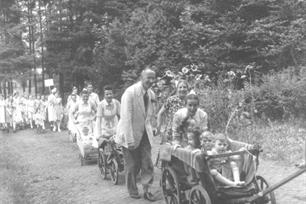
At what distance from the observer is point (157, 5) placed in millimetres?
20703

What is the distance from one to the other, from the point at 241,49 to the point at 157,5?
15.8ft

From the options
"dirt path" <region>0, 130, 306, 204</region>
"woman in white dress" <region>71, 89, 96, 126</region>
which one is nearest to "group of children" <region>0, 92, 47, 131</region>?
"dirt path" <region>0, 130, 306, 204</region>

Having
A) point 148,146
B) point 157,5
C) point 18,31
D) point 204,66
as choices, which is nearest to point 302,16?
point 204,66

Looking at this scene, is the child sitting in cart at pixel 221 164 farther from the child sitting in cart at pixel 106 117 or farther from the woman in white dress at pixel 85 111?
the woman in white dress at pixel 85 111

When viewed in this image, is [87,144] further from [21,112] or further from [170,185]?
[21,112]

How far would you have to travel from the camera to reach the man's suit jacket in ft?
27.2

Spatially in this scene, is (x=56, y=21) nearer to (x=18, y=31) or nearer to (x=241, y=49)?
(x=18, y=31)

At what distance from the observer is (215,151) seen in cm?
662

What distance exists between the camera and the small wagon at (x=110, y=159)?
32.7ft

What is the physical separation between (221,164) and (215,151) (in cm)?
28

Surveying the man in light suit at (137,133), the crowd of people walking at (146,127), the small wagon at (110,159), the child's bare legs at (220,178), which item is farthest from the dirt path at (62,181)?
the child's bare legs at (220,178)

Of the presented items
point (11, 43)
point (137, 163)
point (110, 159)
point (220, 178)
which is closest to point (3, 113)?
point (11, 43)

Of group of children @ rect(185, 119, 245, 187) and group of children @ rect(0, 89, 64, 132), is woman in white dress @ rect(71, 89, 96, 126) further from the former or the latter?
group of children @ rect(0, 89, 64, 132)

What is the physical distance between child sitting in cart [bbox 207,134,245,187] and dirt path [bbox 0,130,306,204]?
5.08 ft
